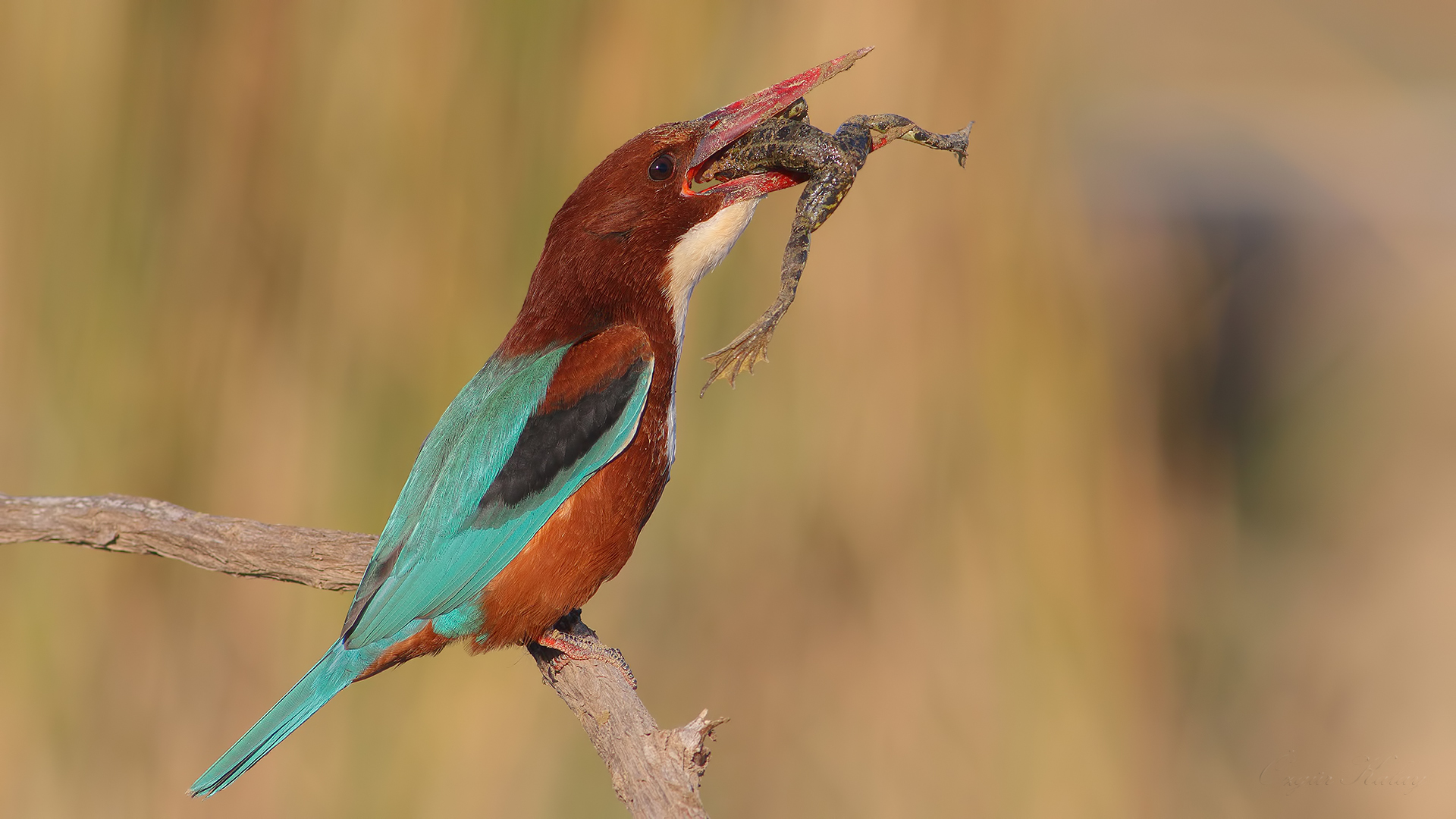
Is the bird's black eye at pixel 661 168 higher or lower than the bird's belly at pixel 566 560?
higher

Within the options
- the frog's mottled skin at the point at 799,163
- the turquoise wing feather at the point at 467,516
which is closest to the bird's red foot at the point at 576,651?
the turquoise wing feather at the point at 467,516

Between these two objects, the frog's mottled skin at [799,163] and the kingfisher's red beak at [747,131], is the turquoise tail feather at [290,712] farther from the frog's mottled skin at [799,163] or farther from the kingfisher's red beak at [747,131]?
the kingfisher's red beak at [747,131]

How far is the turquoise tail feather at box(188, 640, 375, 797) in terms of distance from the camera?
1.98 m

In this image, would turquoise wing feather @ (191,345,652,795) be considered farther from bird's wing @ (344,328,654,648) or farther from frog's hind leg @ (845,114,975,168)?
frog's hind leg @ (845,114,975,168)

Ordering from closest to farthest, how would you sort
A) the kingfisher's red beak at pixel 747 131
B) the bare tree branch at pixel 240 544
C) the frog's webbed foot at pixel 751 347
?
the frog's webbed foot at pixel 751 347 < the bare tree branch at pixel 240 544 < the kingfisher's red beak at pixel 747 131

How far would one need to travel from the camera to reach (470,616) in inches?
82.7

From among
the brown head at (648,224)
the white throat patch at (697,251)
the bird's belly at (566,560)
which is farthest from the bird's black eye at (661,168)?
the bird's belly at (566,560)

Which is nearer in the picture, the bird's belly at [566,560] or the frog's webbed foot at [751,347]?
the frog's webbed foot at [751,347]

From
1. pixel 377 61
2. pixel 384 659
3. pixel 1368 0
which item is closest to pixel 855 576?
pixel 384 659

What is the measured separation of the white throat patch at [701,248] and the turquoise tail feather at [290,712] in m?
0.82

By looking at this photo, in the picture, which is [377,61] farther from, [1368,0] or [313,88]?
[1368,0]

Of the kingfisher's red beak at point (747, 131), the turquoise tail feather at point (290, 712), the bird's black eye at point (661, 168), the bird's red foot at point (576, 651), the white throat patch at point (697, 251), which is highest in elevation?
the kingfisher's red beak at point (747, 131)

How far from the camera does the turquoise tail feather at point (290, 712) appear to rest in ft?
6.51

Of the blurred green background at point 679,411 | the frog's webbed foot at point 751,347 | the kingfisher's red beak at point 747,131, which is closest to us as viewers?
the frog's webbed foot at point 751,347
